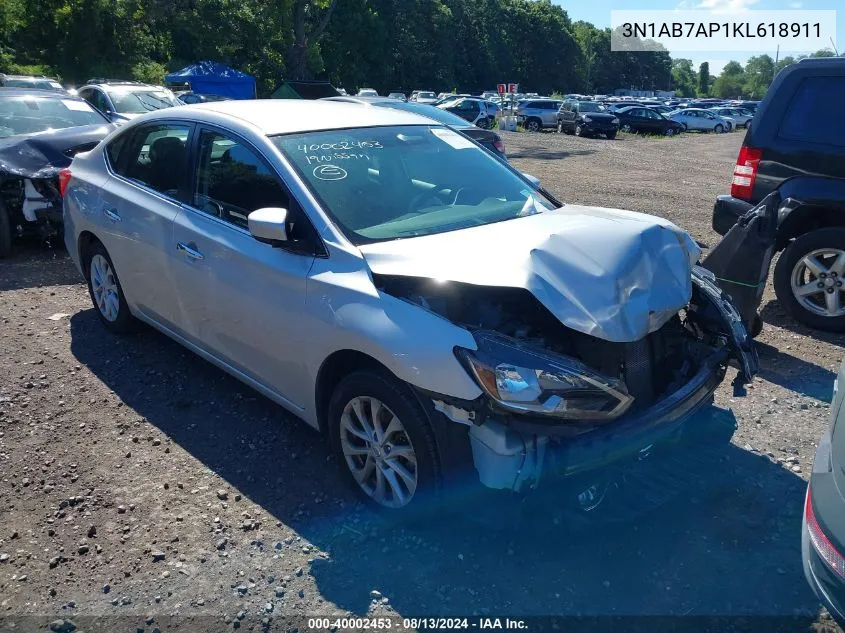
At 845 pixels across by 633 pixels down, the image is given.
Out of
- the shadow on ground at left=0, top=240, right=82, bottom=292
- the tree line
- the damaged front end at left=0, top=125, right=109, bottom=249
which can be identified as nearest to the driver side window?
the shadow on ground at left=0, top=240, right=82, bottom=292

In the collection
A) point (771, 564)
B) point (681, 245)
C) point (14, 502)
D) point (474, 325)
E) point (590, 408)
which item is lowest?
point (771, 564)

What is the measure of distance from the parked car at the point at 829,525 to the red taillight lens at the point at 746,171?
408cm

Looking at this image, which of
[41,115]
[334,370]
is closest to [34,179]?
[41,115]

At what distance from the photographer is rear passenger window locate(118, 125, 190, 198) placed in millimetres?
4480

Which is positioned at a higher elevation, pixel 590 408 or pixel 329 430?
pixel 590 408

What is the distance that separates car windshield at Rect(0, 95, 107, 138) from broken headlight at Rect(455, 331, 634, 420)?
750 centimetres

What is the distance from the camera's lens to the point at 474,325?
315 cm

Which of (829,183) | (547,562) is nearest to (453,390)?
(547,562)

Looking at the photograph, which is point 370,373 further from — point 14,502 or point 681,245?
point 14,502

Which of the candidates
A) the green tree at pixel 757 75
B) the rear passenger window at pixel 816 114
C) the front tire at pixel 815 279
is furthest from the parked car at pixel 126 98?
the green tree at pixel 757 75

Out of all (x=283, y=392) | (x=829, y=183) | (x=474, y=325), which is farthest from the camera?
(x=829, y=183)

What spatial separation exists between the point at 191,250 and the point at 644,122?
1428 inches

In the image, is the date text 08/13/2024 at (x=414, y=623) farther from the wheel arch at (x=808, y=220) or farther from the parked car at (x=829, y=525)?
the wheel arch at (x=808, y=220)

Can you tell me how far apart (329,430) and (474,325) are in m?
0.92
